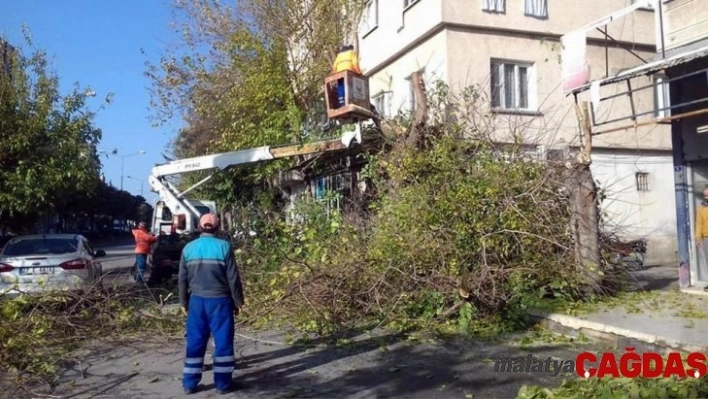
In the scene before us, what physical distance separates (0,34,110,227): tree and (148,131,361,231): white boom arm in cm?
166

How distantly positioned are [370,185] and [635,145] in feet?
25.6

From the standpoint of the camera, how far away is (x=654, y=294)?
395 inches

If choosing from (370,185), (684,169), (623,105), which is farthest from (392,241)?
(623,105)

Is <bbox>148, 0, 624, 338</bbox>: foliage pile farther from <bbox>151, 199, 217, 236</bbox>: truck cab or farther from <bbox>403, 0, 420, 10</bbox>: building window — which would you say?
<bbox>151, 199, 217, 236</bbox>: truck cab

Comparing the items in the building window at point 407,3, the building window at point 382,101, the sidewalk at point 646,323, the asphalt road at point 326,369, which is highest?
the building window at point 407,3

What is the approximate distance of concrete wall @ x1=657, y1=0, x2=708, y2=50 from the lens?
33.3 feet

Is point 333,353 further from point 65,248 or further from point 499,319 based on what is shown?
point 65,248

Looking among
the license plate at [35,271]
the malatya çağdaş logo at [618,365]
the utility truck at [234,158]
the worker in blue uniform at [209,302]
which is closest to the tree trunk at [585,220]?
the malatya çağdaş logo at [618,365]

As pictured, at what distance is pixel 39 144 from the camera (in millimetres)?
13750

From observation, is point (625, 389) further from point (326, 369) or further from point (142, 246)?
point (142, 246)

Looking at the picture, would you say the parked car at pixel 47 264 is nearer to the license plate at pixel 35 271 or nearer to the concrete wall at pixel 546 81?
the license plate at pixel 35 271

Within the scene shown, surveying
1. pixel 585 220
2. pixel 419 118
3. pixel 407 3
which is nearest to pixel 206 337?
pixel 585 220

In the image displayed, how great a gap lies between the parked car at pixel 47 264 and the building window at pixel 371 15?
36.1 ft

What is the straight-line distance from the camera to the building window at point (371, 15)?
18.3 meters
